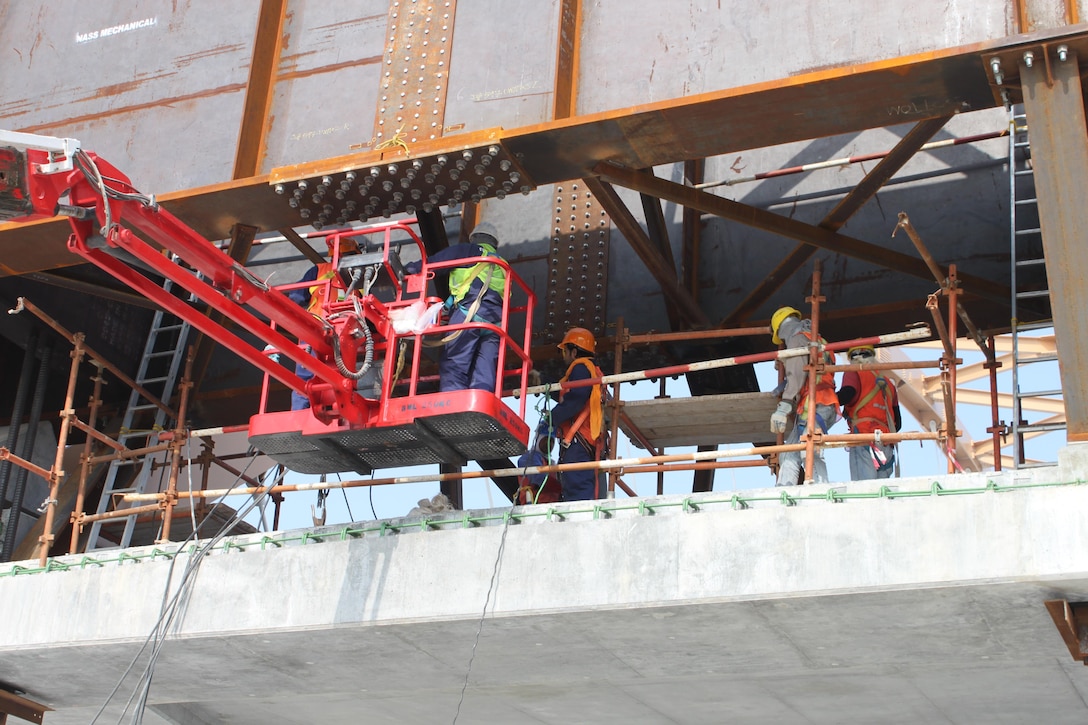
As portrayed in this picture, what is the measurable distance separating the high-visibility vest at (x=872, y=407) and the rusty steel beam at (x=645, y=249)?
1747 mm

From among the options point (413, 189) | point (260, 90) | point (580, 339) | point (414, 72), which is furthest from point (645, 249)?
point (260, 90)

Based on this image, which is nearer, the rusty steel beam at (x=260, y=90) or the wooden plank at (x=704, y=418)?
the wooden plank at (x=704, y=418)

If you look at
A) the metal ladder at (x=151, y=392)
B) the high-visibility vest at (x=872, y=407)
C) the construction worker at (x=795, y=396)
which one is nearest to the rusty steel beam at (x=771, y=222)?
the construction worker at (x=795, y=396)

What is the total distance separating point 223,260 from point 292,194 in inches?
87.9

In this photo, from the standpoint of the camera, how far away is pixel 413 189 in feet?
35.9

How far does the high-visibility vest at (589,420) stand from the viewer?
11.5m

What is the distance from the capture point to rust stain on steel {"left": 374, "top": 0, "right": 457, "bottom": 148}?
451 inches

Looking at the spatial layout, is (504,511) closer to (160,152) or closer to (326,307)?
(326,307)

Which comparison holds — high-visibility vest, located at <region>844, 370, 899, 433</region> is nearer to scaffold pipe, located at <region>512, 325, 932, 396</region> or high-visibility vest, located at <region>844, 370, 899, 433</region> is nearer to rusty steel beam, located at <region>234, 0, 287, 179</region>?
scaffold pipe, located at <region>512, 325, 932, 396</region>

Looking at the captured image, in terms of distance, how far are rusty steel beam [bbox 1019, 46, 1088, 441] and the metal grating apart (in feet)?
16.7

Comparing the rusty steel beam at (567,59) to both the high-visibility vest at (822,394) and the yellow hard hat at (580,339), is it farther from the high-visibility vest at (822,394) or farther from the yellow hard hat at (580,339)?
the high-visibility vest at (822,394)

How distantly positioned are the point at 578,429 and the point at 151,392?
6137mm

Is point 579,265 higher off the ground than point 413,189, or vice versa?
point 579,265

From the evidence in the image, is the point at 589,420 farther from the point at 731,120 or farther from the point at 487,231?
the point at 731,120
